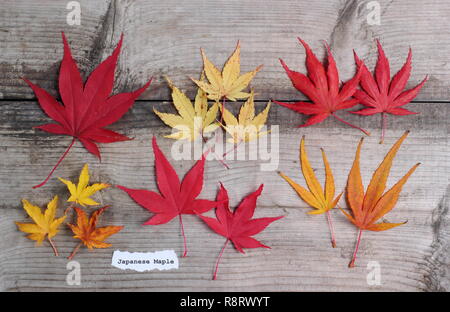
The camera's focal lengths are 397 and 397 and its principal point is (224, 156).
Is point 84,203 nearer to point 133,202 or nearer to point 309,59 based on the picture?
point 133,202

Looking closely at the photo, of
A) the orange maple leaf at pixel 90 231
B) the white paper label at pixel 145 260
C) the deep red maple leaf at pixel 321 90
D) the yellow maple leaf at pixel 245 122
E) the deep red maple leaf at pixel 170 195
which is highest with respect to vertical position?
the deep red maple leaf at pixel 321 90

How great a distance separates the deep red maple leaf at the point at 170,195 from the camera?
2.66 feet

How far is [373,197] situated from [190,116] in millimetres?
411

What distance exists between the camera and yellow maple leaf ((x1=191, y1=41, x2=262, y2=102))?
2.66 ft

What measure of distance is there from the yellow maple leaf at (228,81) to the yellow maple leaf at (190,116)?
0.8 inches

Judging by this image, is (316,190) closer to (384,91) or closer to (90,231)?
(384,91)

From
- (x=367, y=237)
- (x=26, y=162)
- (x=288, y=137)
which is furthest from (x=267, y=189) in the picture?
(x=26, y=162)

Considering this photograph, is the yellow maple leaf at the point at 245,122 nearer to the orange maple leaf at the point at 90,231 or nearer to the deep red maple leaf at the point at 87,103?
the deep red maple leaf at the point at 87,103

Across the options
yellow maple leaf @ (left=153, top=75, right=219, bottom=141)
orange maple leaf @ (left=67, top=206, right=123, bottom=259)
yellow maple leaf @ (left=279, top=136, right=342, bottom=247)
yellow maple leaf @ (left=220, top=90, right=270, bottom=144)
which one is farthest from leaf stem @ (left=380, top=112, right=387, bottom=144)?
orange maple leaf @ (left=67, top=206, right=123, bottom=259)

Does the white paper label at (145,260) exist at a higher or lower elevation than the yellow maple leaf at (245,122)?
lower

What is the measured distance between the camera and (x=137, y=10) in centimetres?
84

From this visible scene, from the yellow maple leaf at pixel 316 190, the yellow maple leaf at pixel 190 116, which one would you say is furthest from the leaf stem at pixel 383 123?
the yellow maple leaf at pixel 190 116
